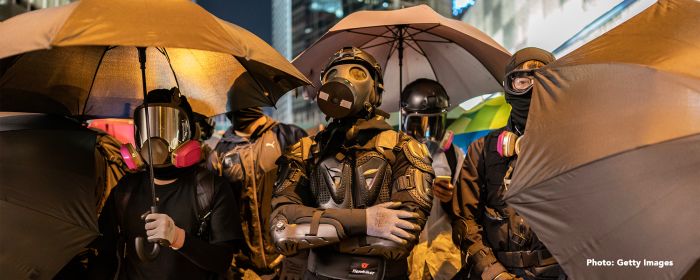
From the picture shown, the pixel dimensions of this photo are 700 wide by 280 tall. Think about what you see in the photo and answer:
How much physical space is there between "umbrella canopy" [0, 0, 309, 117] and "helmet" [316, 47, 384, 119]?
176mm

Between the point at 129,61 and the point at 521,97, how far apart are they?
2.55 m

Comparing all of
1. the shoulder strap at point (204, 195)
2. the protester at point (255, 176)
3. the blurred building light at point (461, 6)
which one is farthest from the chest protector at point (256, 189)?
the blurred building light at point (461, 6)

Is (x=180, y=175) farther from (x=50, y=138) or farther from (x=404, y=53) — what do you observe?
(x=404, y=53)

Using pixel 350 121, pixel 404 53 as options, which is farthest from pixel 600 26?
pixel 350 121

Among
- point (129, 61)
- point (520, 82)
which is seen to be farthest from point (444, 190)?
point (129, 61)

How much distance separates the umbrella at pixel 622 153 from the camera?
2.03m

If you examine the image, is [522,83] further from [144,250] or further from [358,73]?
[144,250]

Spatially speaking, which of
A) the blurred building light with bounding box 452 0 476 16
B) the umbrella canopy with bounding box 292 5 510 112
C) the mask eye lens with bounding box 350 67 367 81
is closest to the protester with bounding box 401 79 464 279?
the umbrella canopy with bounding box 292 5 510 112

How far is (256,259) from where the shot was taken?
15.5 ft

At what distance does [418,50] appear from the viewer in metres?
5.41

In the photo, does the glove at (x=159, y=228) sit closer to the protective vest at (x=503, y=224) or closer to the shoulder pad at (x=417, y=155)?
the shoulder pad at (x=417, y=155)

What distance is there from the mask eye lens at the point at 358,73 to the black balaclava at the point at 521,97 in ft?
2.90

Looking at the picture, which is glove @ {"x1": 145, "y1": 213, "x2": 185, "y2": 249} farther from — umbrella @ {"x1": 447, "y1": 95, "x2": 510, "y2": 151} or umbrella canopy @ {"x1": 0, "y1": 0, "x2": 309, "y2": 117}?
umbrella @ {"x1": 447, "y1": 95, "x2": 510, "y2": 151}

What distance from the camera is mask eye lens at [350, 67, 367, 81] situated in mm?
3321
